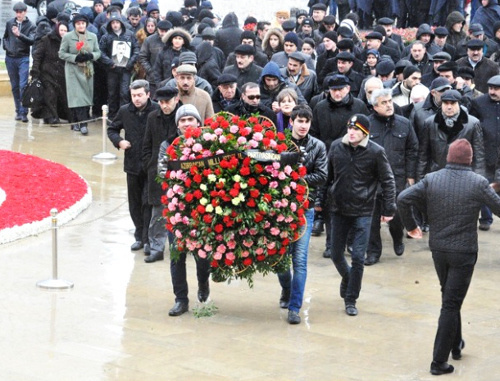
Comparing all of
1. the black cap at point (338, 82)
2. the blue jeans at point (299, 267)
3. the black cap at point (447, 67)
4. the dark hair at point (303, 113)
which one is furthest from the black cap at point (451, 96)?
the blue jeans at point (299, 267)

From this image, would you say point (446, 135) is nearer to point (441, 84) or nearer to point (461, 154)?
point (441, 84)

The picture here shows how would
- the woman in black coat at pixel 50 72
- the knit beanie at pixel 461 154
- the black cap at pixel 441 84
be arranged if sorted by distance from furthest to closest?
the woman in black coat at pixel 50 72
the black cap at pixel 441 84
the knit beanie at pixel 461 154

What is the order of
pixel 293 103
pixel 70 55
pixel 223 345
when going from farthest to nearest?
pixel 70 55 → pixel 293 103 → pixel 223 345

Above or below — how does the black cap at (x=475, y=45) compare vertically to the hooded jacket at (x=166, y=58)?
above

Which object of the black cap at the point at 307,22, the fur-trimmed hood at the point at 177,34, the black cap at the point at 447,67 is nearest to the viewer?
the black cap at the point at 447,67

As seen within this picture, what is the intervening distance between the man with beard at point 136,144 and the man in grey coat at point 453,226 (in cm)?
470

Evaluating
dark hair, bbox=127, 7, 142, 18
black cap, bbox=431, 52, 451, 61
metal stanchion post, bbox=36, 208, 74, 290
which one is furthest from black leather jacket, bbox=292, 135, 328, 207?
dark hair, bbox=127, 7, 142, 18

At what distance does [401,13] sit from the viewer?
2503 cm

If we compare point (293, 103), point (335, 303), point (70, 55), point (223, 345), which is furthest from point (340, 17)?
point (223, 345)

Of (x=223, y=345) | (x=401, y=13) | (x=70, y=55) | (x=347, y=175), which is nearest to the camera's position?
(x=223, y=345)

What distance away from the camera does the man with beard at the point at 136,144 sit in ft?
44.7

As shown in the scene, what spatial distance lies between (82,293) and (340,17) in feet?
48.5

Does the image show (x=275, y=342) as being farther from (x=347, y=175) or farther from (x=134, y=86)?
(x=134, y=86)

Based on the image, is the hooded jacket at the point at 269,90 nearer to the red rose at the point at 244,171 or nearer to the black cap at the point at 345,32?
the red rose at the point at 244,171
